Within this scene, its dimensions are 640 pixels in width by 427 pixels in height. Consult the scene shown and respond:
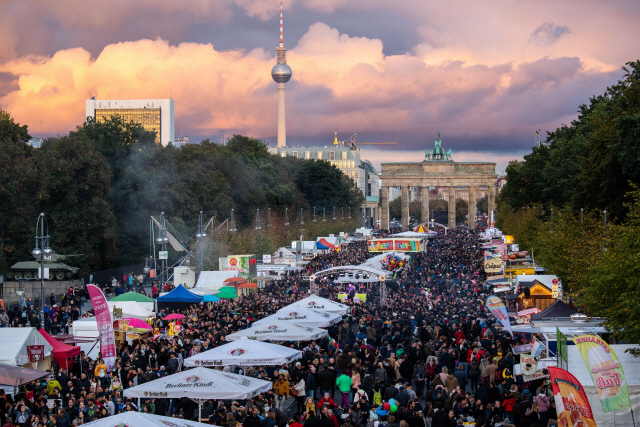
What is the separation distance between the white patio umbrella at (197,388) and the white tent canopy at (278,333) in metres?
5.90

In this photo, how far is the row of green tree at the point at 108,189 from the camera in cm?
5038

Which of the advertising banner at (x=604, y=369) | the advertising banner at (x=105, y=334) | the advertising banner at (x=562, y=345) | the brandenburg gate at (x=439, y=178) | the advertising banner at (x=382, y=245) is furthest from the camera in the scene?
the brandenburg gate at (x=439, y=178)

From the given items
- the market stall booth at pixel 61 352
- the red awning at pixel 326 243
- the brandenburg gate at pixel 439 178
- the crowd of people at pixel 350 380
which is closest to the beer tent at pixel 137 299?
the crowd of people at pixel 350 380

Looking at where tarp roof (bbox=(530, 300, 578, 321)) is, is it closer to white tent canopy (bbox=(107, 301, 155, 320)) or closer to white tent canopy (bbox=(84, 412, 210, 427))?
white tent canopy (bbox=(84, 412, 210, 427))

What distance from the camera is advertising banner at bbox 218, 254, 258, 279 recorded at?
39219mm

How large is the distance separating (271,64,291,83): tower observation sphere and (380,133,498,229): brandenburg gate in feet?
184

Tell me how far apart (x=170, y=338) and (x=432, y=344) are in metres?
8.27

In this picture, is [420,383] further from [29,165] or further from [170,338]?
[29,165]

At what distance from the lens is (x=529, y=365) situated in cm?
1677

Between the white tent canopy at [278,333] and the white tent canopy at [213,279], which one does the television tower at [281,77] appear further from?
the white tent canopy at [278,333]

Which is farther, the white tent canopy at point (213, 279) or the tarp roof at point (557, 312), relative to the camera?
the white tent canopy at point (213, 279)

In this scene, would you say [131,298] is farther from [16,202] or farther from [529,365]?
[16,202]

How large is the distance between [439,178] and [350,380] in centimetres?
12985

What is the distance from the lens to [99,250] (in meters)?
54.6
